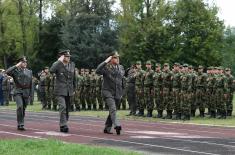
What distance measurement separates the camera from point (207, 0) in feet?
192

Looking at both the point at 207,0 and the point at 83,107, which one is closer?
the point at 83,107

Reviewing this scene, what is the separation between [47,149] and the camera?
36.2ft

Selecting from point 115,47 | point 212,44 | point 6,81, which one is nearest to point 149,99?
point 6,81

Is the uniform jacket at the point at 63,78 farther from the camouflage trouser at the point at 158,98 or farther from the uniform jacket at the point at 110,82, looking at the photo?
the camouflage trouser at the point at 158,98

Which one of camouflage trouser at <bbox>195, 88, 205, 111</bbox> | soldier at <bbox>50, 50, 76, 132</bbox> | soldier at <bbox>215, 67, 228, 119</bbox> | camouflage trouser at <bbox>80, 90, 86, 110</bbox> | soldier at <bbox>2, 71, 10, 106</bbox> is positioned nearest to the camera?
soldier at <bbox>50, 50, 76, 132</bbox>

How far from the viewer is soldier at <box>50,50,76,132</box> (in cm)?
1580

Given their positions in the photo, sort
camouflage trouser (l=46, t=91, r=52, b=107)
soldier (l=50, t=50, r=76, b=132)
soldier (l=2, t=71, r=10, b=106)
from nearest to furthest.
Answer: soldier (l=50, t=50, r=76, b=132) → camouflage trouser (l=46, t=91, r=52, b=107) → soldier (l=2, t=71, r=10, b=106)

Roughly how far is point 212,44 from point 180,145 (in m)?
45.1

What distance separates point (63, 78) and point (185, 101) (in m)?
6.95

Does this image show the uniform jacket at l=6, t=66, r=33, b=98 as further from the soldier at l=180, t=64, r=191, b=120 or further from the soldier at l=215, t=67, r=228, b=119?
the soldier at l=215, t=67, r=228, b=119

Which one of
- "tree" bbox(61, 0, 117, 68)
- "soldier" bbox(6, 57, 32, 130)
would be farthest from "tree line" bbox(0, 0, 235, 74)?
"soldier" bbox(6, 57, 32, 130)

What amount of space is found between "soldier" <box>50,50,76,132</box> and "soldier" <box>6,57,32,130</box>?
1.26 metres

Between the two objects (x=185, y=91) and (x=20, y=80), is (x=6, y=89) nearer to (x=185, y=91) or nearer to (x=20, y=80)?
(x=185, y=91)

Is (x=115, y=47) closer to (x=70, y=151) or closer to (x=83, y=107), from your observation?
(x=83, y=107)
